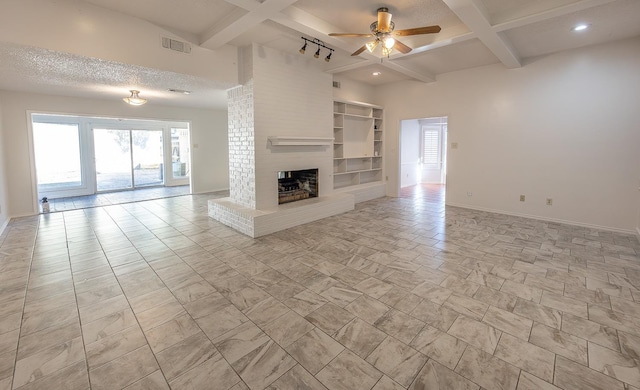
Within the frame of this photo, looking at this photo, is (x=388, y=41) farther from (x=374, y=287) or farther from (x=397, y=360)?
(x=397, y=360)

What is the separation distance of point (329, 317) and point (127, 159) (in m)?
9.75

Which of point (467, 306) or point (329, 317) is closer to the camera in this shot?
point (329, 317)

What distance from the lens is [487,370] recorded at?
71.8 inches

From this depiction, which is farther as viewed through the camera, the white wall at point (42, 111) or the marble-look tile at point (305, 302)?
the white wall at point (42, 111)

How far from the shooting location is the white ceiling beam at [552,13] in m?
3.06

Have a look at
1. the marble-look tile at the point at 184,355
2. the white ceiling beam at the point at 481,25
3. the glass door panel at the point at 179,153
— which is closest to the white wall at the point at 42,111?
the glass door panel at the point at 179,153

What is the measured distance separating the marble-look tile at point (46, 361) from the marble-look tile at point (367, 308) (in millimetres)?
1975

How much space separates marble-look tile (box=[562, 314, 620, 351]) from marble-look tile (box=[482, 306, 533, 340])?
27 cm

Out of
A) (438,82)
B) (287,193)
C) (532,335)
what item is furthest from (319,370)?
(438,82)

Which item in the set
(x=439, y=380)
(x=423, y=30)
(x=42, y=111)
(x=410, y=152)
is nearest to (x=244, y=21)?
(x=423, y=30)

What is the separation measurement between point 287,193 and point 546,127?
16.0ft

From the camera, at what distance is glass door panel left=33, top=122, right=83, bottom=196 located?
789 centimetres

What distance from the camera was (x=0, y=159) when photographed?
5242 millimetres

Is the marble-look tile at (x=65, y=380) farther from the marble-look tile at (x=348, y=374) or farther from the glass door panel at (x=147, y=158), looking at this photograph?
the glass door panel at (x=147, y=158)
